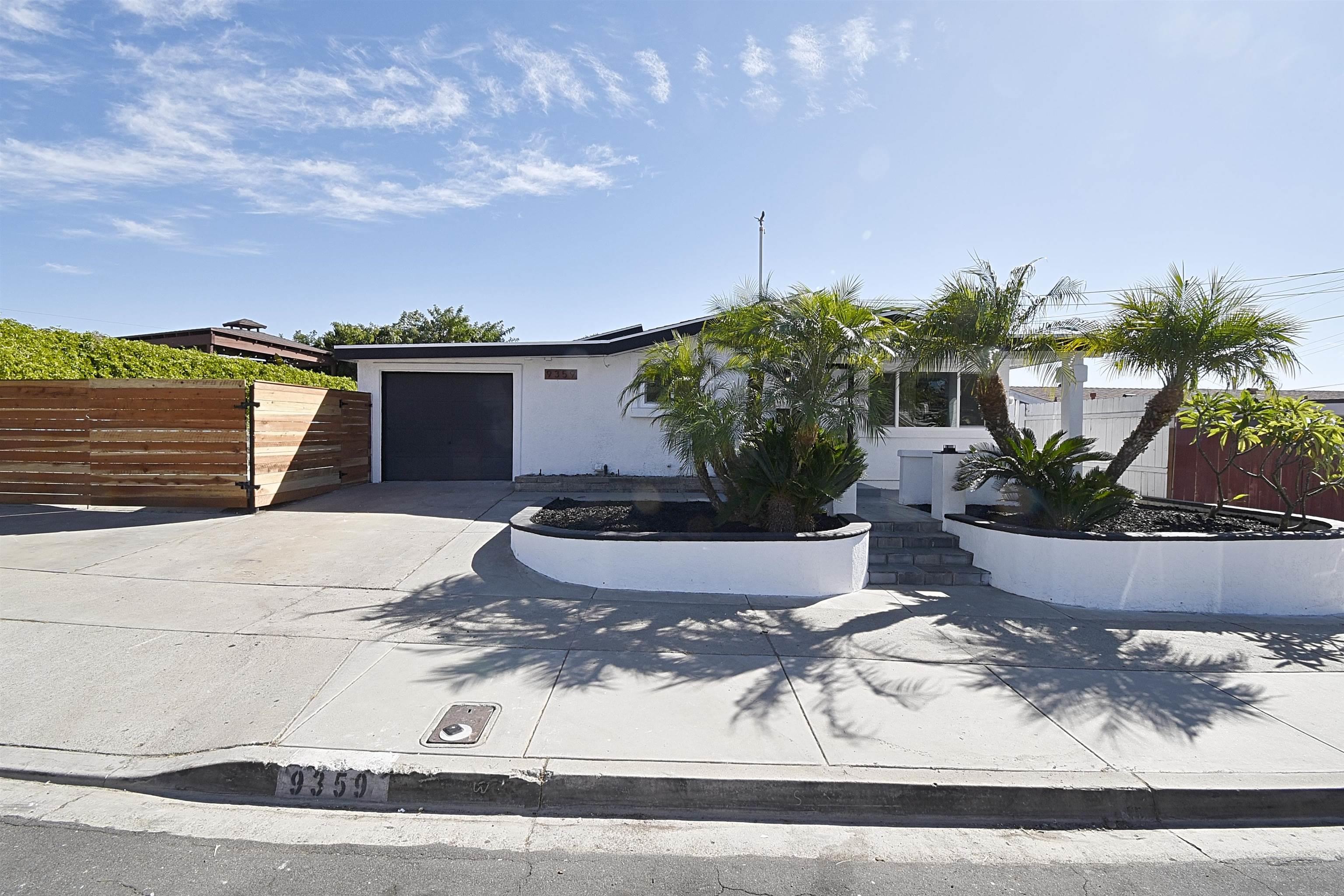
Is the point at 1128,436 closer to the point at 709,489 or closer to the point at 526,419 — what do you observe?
the point at 709,489

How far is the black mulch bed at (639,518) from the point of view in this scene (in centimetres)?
804

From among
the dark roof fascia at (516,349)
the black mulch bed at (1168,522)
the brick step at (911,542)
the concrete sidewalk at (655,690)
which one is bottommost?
the concrete sidewalk at (655,690)

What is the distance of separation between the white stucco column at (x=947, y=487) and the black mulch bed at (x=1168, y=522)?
0.32m

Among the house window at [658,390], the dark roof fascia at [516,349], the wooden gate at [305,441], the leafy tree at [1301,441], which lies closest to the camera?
the leafy tree at [1301,441]

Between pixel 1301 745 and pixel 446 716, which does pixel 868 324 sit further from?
pixel 446 716

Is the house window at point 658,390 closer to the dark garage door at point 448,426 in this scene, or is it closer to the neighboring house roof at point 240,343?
the dark garage door at point 448,426

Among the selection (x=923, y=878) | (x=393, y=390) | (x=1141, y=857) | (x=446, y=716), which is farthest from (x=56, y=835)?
(x=393, y=390)

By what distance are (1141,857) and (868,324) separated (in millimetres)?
5473

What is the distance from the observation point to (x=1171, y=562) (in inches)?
281

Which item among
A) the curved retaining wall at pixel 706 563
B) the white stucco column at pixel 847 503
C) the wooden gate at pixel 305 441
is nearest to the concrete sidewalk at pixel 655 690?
the curved retaining wall at pixel 706 563

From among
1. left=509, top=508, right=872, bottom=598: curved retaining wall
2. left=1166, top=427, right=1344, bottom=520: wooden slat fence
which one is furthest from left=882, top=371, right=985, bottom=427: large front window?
left=509, top=508, right=872, bottom=598: curved retaining wall

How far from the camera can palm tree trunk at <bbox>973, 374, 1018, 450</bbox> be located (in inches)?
333

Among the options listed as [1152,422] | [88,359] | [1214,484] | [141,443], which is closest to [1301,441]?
[1152,422]

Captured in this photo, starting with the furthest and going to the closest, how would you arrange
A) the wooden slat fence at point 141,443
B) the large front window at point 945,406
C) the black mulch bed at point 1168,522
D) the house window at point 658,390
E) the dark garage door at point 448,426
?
the dark garage door at point 448,426 < the large front window at point 945,406 < the wooden slat fence at point 141,443 < the house window at point 658,390 < the black mulch bed at point 1168,522
